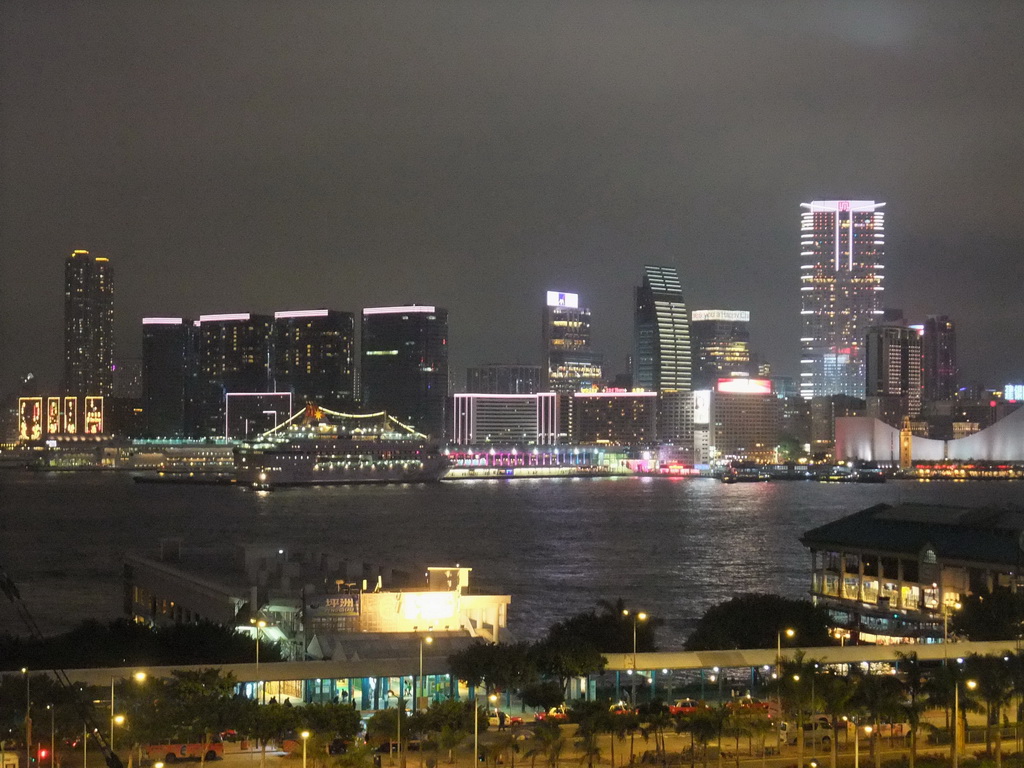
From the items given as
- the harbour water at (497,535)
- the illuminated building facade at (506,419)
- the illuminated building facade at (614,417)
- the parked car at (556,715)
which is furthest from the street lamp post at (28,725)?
the illuminated building facade at (614,417)

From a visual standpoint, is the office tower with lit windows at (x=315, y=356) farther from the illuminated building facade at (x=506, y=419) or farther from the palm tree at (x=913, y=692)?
the palm tree at (x=913, y=692)

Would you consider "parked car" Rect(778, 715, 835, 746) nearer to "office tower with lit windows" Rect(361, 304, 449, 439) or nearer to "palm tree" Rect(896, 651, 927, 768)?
"palm tree" Rect(896, 651, 927, 768)

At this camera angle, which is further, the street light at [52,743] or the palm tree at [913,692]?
the palm tree at [913,692]

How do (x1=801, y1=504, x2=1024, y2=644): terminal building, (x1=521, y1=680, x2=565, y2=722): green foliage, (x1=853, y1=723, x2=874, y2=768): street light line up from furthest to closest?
(x1=801, y1=504, x2=1024, y2=644): terminal building → (x1=521, y1=680, x2=565, y2=722): green foliage → (x1=853, y1=723, x2=874, y2=768): street light

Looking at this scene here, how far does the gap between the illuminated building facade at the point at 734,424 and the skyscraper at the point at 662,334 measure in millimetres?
10355

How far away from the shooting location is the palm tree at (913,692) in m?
9.57

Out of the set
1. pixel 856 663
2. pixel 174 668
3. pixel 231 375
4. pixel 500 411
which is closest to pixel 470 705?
pixel 174 668

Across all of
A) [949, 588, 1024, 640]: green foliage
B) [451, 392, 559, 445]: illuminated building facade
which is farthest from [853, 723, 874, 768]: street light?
[451, 392, 559, 445]: illuminated building facade

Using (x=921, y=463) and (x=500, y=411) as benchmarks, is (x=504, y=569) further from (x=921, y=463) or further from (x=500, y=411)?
(x=500, y=411)

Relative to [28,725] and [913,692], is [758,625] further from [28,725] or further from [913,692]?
[28,725]

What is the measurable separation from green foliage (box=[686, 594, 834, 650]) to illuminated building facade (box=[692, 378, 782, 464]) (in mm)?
81440

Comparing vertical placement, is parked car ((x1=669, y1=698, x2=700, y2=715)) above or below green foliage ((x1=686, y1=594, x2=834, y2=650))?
below

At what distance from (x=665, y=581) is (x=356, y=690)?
14.5 meters

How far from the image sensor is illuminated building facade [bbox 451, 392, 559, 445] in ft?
327
